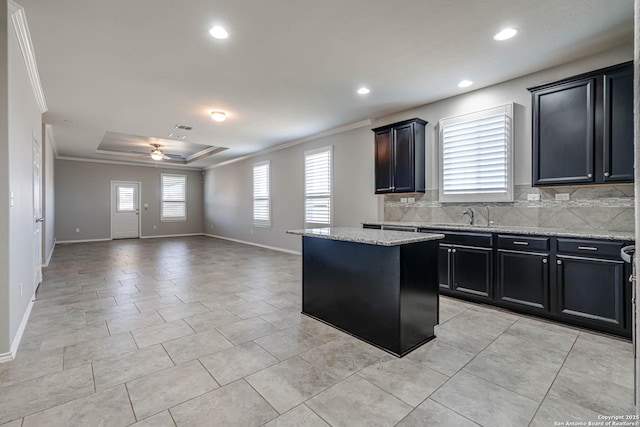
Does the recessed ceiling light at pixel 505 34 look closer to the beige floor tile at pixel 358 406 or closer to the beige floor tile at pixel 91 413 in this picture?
the beige floor tile at pixel 358 406

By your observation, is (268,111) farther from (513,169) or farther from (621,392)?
(621,392)

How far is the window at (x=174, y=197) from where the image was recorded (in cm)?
1122

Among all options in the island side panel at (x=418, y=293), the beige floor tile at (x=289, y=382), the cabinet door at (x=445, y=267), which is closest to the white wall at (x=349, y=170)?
the cabinet door at (x=445, y=267)

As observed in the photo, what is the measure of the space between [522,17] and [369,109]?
102 inches

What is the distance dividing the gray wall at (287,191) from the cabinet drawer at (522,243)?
2.38 metres

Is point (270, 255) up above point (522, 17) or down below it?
below

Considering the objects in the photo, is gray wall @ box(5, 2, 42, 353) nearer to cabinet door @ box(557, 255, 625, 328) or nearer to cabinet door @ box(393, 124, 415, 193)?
cabinet door @ box(393, 124, 415, 193)

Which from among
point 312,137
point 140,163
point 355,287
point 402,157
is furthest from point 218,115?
point 140,163

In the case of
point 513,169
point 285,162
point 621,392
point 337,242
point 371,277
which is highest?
point 285,162

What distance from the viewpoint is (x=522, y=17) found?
2604mm

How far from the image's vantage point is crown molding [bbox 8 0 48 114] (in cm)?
244

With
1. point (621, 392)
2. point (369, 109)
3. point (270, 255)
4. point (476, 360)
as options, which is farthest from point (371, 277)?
point (270, 255)

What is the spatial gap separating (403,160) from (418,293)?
8.44 feet

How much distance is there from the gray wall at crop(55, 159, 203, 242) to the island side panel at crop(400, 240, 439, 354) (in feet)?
35.2
